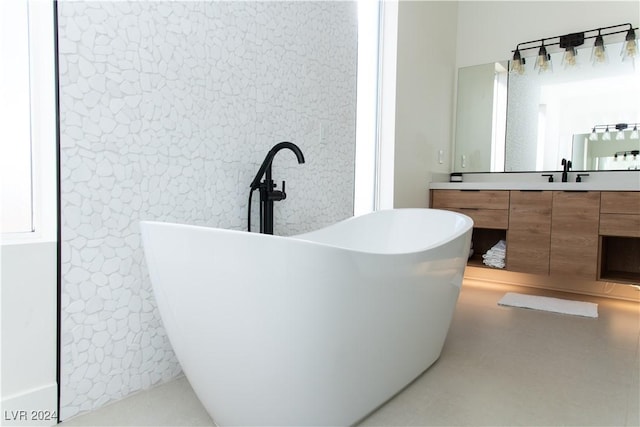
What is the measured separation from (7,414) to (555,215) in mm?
3160

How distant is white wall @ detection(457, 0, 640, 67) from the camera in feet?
10.4

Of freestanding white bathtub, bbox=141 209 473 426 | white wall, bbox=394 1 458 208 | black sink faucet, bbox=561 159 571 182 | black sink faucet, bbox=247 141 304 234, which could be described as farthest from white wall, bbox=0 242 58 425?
black sink faucet, bbox=561 159 571 182

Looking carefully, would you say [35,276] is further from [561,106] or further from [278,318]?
[561,106]

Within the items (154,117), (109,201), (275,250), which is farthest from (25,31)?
(275,250)

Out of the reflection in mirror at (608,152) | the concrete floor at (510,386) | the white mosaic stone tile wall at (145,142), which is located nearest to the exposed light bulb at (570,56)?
the reflection in mirror at (608,152)

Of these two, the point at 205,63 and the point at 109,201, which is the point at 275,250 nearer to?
the point at 109,201

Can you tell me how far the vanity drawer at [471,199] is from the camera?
3.16 m

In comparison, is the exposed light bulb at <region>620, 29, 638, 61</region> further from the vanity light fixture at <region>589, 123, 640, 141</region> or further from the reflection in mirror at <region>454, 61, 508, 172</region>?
the reflection in mirror at <region>454, 61, 508, 172</region>

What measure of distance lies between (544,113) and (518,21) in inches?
33.4

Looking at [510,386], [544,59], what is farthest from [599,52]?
[510,386]

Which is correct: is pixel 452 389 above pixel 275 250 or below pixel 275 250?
below

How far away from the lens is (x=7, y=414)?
47.9 inches

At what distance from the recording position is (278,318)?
104 centimetres

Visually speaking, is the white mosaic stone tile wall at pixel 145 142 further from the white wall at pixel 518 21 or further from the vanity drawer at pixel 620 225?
the white wall at pixel 518 21
